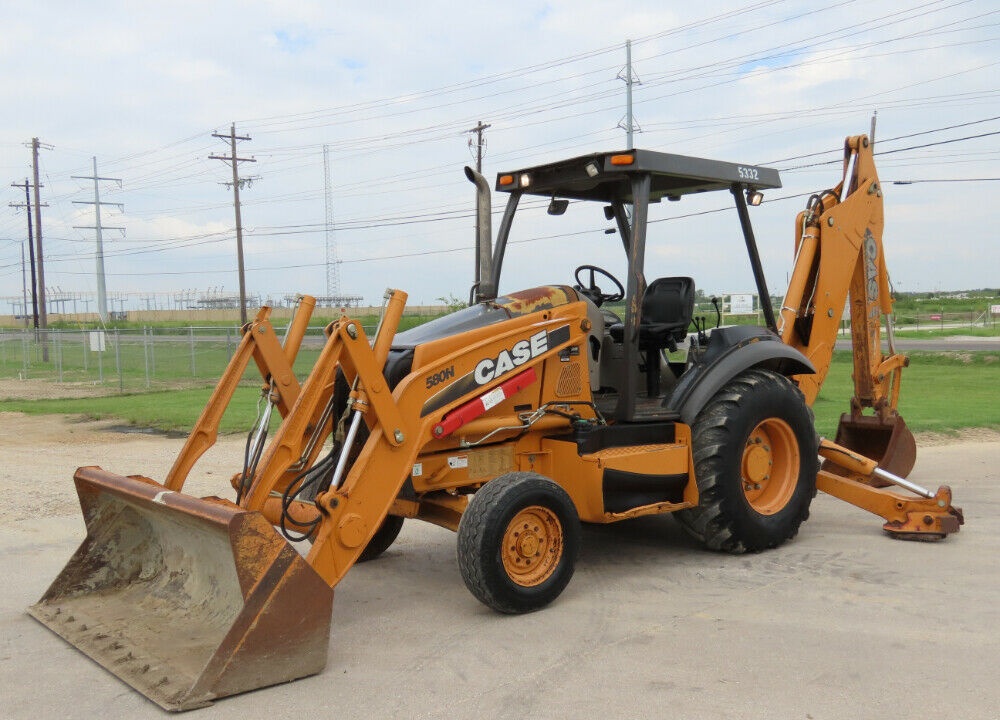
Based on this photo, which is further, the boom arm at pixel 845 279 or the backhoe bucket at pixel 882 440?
the backhoe bucket at pixel 882 440

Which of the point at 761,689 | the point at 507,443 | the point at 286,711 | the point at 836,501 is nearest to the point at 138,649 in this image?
the point at 286,711

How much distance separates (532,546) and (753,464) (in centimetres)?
206

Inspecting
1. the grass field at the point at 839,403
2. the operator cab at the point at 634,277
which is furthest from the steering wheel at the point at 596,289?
the grass field at the point at 839,403

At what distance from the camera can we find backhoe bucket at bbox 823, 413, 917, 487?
8.53 metres

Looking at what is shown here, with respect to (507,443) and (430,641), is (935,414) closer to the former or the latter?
(507,443)

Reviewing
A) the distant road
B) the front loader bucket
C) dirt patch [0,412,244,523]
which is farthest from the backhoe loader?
the distant road

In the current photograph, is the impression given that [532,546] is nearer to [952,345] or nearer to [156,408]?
[156,408]

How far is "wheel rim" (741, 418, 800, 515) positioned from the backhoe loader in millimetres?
16

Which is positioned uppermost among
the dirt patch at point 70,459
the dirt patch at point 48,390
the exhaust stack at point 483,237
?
the exhaust stack at point 483,237

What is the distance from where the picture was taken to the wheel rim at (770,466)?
21.8ft

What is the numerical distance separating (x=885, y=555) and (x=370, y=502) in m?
3.67

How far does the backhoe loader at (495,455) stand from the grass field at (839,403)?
17.2ft

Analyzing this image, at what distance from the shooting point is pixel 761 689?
4.24m

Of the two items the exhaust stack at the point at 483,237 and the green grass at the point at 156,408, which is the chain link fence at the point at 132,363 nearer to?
the green grass at the point at 156,408
